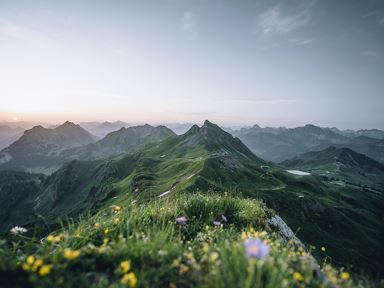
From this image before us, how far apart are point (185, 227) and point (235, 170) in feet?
469

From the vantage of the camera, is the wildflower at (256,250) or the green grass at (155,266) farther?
the green grass at (155,266)

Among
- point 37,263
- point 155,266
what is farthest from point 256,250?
point 37,263

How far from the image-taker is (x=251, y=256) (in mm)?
3670

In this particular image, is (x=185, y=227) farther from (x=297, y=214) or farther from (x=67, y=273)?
(x=297, y=214)

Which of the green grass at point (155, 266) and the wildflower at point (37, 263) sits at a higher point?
the wildflower at point (37, 263)

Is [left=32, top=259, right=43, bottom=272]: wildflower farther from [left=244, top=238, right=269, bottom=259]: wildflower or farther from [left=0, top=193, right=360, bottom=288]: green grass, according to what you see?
[left=244, top=238, right=269, bottom=259]: wildflower

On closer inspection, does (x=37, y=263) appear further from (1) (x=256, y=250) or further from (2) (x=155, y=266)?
(1) (x=256, y=250)

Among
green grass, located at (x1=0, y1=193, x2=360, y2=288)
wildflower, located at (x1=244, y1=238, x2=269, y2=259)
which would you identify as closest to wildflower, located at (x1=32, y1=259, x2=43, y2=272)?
green grass, located at (x1=0, y1=193, x2=360, y2=288)

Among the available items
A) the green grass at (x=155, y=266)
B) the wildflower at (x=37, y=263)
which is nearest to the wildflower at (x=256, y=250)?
the green grass at (x=155, y=266)

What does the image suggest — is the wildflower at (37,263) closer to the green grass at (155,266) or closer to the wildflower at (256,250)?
the green grass at (155,266)

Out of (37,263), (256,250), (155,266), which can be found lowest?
(155,266)

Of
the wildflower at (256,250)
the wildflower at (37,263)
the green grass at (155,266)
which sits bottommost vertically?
the green grass at (155,266)

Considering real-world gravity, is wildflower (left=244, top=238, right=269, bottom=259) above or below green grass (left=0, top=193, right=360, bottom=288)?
above

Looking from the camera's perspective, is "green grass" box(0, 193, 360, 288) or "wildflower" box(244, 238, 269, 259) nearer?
"wildflower" box(244, 238, 269, 259)
